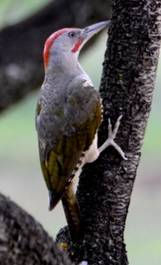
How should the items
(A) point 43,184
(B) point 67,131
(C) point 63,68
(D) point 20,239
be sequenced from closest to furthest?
1. (D) point 20,239
2. (B) point 67,131
3. (C) point 63,68
4. (A) point 43,184

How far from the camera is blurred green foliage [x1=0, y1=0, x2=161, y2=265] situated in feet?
38.2

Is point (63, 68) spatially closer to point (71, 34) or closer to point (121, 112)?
point (71, 34)

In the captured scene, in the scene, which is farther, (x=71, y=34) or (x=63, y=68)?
(x=71, y=34)

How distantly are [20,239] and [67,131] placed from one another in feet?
4.75

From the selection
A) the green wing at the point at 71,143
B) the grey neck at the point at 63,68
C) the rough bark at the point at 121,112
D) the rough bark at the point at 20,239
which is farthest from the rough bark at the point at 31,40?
the rough bark at the point at 20,239

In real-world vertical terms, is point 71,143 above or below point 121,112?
below

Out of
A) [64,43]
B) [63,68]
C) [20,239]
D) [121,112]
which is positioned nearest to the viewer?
[20,239]

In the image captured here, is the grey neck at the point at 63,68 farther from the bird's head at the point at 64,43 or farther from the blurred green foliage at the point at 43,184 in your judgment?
the blurred green foliage at the point at 43,184

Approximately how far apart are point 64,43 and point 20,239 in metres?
1.95

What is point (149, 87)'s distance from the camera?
13.1ft

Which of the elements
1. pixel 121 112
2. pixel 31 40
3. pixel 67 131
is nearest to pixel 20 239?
pixel 121 112

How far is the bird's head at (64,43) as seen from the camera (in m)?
4.72

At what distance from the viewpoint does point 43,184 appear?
42.2ft

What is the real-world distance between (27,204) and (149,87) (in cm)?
830
